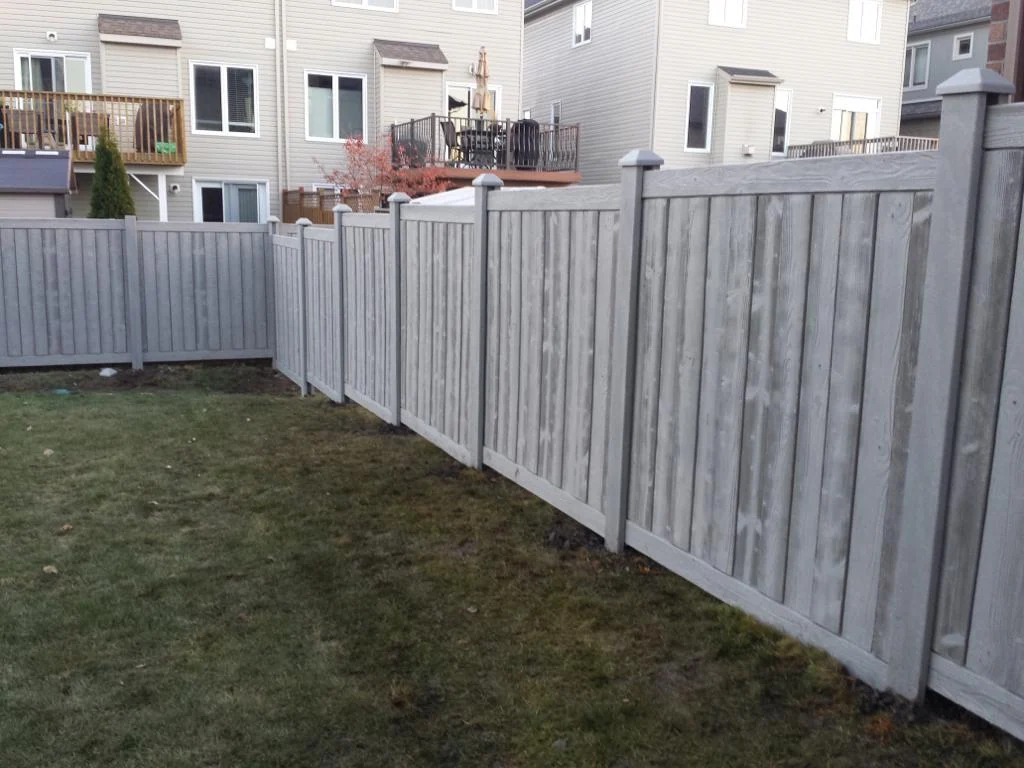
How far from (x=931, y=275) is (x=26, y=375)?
10.6 meters

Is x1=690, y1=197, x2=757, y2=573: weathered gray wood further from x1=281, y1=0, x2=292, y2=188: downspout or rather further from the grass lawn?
x1=281, y1=0, x2=292, y2=188: downspout

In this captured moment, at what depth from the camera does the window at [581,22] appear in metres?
25.5

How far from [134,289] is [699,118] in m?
16.6

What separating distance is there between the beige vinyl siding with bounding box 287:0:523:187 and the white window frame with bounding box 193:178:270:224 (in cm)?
67

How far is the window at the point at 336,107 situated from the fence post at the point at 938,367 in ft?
66.1

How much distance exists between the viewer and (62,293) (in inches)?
439

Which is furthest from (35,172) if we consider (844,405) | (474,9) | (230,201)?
(844,405)

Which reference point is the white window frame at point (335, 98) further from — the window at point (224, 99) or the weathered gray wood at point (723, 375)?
the weathered gray wood at point (723, 375)

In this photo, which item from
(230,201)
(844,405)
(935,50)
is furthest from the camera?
(935,50)

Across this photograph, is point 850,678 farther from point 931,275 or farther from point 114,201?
point 114,201

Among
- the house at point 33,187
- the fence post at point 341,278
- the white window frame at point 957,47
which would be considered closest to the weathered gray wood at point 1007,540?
the fence post at point 341,278

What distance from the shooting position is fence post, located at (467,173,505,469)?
6012 millimetres

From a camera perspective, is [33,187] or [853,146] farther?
[853,146]

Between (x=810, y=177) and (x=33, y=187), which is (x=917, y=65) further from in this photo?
(x=810, y=177)
